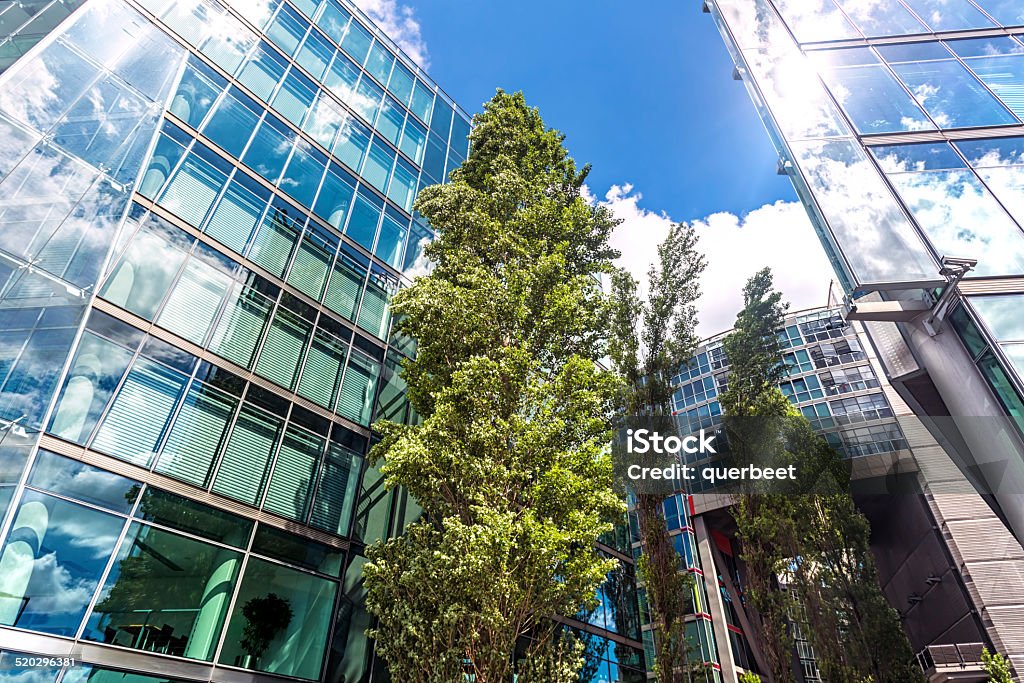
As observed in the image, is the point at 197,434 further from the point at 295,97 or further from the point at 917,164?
the point at 917,164

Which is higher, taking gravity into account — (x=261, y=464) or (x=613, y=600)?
(x=261, y=464)

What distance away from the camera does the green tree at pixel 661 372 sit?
34.4 feet

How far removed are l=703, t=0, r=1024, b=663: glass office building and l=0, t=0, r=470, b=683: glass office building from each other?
1167 centimetres

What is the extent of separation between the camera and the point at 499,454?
876 cm

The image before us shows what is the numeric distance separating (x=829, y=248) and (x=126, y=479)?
47.9 ft

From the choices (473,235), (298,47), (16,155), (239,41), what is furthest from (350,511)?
(298,47)

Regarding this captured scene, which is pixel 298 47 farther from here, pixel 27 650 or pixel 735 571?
pixel 735 571

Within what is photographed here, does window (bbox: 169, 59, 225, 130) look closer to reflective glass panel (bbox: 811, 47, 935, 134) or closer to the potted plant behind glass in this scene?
the potted plant behind glass

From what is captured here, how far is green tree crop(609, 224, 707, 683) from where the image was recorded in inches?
413

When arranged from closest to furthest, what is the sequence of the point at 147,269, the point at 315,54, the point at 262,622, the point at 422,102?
the point at 262,622 → the point at 147,269 → the point at 315,54 → the point at 422,102

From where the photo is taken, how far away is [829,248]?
38.5ft

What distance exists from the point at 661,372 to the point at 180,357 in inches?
429

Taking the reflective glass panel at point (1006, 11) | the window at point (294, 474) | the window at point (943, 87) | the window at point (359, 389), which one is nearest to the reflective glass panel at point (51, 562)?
the window at point (294, 474)

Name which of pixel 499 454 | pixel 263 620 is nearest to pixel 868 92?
pixel 499 454
